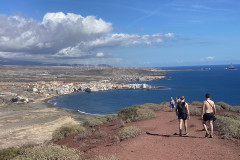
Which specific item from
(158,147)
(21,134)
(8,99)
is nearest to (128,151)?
(158,147)

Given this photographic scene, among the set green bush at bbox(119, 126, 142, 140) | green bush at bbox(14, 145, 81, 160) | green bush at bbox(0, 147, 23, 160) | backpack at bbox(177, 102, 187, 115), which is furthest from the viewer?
green bush at bbox(119, 126, 142, 140)

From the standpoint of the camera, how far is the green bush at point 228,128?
29.3 feet

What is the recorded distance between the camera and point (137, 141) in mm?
9203

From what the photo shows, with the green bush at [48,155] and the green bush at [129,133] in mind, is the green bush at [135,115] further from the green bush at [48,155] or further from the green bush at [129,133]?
the green bush at [48,155]

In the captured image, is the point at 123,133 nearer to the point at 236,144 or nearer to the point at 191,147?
the point at 191,147

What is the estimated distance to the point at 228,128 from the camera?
9.39 metres

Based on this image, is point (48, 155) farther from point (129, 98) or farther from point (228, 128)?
point (129, 98)

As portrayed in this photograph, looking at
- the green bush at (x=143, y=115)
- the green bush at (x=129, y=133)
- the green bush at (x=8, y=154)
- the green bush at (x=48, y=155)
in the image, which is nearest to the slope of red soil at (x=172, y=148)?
the green bush at (x=129, y=133)

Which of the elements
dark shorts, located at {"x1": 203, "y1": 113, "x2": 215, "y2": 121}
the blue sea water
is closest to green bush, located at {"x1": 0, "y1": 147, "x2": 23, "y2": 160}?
dark shorts, located at {"x1": 203, "y1": 113, "x2": 215, "y2": 121}

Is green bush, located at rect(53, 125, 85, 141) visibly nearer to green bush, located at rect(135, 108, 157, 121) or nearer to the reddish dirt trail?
green bush, located at rect(135, 108, 157, 121)

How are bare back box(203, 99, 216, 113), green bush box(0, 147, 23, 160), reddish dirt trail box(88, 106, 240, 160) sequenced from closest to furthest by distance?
reddish dirt trail box(88, 106, 240, 160) < green bush box(0, 147, 23, 160) < bare back box(203, 99, 216, 113)

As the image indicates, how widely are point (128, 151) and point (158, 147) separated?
3.89ft

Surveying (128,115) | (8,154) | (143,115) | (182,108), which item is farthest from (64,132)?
(182,108)

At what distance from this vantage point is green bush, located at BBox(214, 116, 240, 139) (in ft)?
29.3
